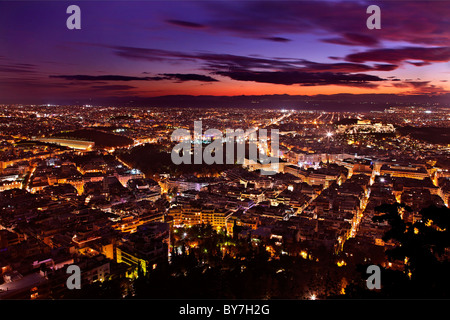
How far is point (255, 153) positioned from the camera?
58.0ft

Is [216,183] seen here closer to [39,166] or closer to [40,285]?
[40,285]

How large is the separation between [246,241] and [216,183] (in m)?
4.85

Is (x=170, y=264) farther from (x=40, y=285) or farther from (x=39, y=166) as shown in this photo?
(x=39, y=166)

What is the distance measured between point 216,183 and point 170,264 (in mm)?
5932

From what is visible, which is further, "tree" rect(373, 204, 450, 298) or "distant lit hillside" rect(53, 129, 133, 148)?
"distant lit hillside" rect(53, 129, 133, 148)

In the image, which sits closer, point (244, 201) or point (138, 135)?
point (244, 201)

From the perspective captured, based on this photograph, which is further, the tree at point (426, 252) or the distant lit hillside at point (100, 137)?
the distant lit hillside at point (100, 137)

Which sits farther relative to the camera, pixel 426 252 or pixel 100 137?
pixel 100 137

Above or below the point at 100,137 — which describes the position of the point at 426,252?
below

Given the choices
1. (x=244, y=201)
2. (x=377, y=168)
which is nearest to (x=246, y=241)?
(x=244, y=201)

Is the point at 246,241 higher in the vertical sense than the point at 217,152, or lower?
lower

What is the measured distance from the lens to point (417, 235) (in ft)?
7.05
